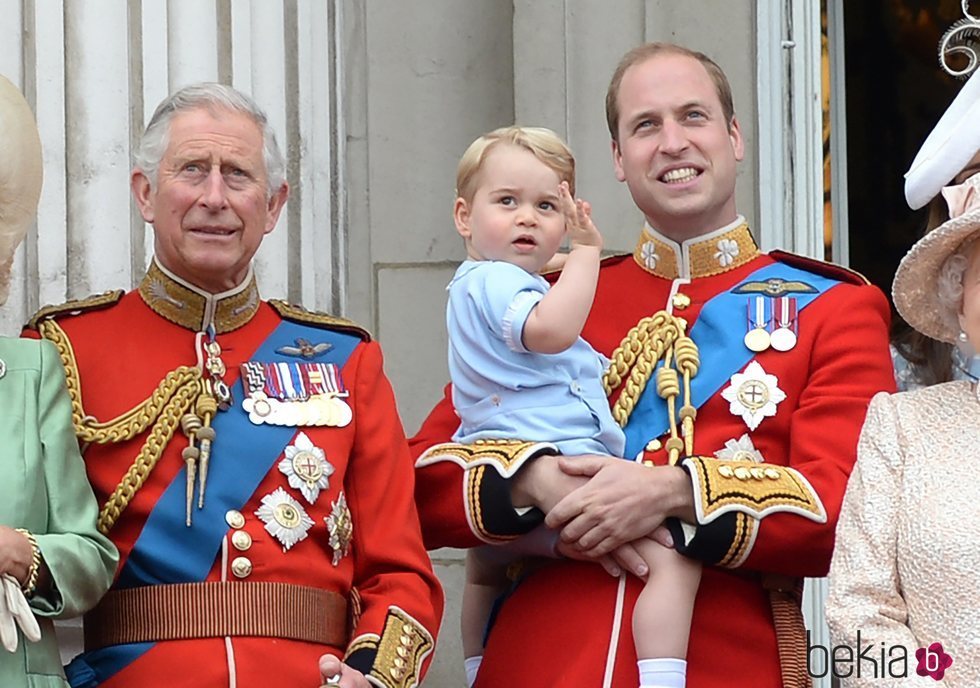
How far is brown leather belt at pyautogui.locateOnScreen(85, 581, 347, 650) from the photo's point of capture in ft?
14.0

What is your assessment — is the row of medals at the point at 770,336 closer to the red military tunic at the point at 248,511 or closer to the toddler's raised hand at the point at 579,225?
the toddler's raised hand at the point at 579,225

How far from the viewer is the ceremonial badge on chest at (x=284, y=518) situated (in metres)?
4.34

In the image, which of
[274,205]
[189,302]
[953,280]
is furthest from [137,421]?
[953,280]

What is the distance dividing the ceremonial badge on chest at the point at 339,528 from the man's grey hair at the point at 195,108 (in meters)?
0.61

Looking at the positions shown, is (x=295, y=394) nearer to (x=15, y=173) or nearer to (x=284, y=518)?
(x=284, y=518)

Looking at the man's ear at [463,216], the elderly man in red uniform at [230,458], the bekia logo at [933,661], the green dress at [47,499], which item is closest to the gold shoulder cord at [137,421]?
the elderly man in red uniform at [230,458]

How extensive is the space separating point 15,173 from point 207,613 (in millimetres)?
811

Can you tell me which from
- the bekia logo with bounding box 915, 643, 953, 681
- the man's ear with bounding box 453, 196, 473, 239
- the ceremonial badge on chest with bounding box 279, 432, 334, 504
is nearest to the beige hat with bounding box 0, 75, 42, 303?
the ceremonial badge on chest with bounding box 279, 432, 334, 504

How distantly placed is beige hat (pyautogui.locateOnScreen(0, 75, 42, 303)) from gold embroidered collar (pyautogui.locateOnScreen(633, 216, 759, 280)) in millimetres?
1213

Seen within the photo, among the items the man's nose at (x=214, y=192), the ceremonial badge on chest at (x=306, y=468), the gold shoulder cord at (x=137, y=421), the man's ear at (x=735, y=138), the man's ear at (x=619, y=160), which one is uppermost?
the man's ear at (x=735, y=138)

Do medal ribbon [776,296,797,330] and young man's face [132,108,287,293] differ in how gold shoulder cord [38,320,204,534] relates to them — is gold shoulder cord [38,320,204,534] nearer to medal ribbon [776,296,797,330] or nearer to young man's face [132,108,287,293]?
young man's face [132,108,287,293]

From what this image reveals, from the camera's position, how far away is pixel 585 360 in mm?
4586

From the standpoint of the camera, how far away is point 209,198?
4.48 metres

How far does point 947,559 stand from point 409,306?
261cm
